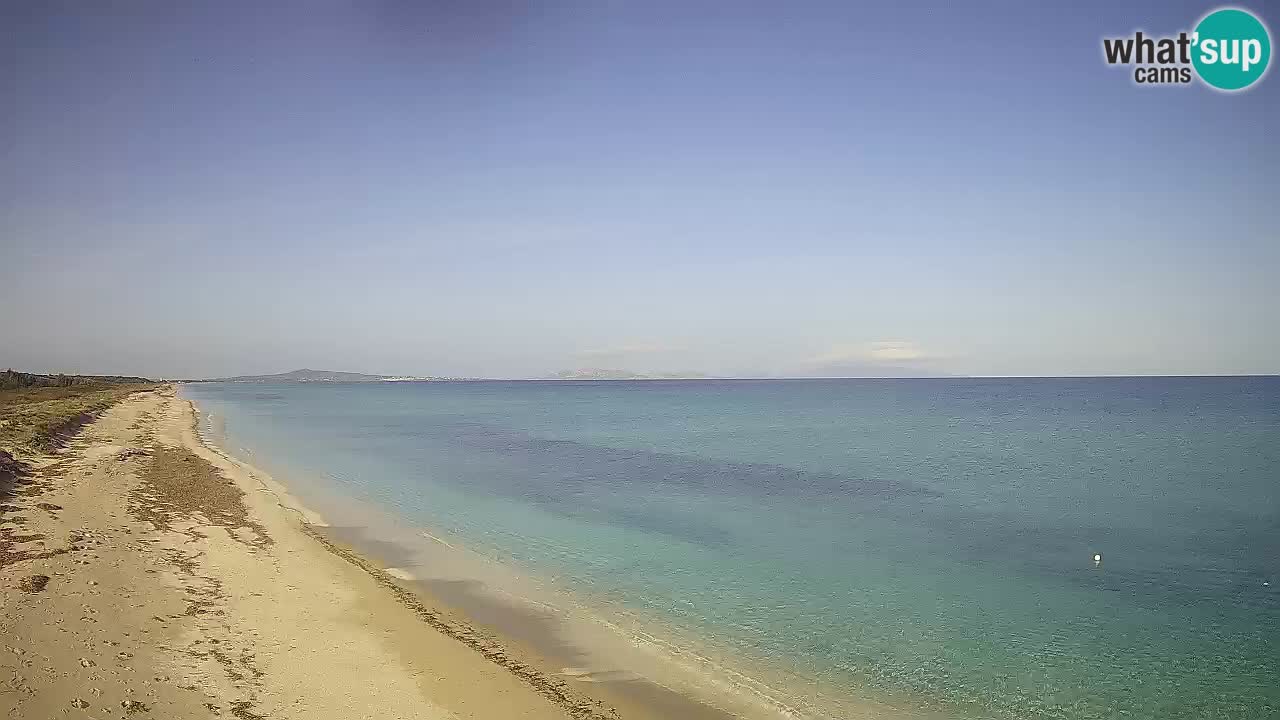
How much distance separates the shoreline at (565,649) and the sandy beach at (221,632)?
0.14 meters

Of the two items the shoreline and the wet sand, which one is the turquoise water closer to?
the shoreline

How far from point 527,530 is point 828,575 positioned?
29.9 ft

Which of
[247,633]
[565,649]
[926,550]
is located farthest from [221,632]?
[926,550]

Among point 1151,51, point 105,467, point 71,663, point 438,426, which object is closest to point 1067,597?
point 1151,51

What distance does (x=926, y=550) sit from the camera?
1862 cm

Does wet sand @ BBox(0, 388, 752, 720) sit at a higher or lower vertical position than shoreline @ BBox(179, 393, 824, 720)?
higher

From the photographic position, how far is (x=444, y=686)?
9.27 m

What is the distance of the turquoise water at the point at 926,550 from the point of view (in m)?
11.0

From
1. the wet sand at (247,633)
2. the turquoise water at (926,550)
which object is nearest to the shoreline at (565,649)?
the wet sand at (247,633)

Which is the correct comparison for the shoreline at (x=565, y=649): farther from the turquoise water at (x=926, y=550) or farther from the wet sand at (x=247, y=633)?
the turquoise water at (x=926, y=550)

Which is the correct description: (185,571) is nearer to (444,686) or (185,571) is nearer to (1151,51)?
(444,686)

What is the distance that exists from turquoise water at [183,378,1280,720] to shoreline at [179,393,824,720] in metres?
1.04

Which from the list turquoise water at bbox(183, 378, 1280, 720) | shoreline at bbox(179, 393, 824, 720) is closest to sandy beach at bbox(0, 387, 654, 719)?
shoreline at bbox(179, 393, 824, 720)

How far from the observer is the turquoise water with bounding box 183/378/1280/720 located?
11.0m
